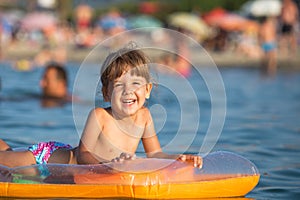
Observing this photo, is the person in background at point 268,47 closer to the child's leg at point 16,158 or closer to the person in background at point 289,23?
the person in background at point 289,23

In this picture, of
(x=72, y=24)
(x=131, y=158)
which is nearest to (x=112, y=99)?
(x=131, y=158)

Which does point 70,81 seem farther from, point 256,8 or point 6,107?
point 256,8

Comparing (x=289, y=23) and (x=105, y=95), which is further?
(x=289, y=23)

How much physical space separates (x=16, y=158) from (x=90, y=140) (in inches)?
23.2

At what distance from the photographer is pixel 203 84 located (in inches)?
537

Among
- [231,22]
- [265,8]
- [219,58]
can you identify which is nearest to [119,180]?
[219,58]

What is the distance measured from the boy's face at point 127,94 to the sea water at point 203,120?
0.67 feet

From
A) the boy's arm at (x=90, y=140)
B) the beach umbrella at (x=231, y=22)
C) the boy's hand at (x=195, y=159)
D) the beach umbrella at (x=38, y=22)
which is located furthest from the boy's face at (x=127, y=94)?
the beach umbrella at (x=231, y=22)

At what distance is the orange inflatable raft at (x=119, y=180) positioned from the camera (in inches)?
164

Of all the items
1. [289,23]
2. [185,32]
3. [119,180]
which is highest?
[289,23]

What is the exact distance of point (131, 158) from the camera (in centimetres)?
421

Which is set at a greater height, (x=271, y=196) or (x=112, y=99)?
(x=112, y=99)

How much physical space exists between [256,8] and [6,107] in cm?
1547

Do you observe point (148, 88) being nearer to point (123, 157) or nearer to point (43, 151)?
point (123, 157)
